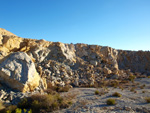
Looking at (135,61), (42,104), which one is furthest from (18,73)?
(135,61)

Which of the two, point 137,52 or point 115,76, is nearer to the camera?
point 115,76

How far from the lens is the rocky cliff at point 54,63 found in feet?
29.8

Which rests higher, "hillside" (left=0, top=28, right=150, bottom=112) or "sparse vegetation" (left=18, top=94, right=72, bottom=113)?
"hillside" (left=0, top=28, right=150, bottom=112)

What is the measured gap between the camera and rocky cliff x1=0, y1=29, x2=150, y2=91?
9.10 meters

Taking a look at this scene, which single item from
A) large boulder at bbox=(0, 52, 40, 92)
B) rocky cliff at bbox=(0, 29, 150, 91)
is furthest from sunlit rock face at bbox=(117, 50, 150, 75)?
large boulder at bbox=(0, 52, 40, 92)

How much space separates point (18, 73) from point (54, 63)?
647cm

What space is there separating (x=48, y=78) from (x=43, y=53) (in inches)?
180

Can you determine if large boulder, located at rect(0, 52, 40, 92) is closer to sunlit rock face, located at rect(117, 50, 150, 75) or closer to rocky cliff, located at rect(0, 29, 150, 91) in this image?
rocky cliff, located at rect(0, 29, 150, 91)

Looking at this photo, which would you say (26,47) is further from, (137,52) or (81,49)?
(137,52)

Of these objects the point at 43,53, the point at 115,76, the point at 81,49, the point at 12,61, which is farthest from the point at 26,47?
the point at 115,76

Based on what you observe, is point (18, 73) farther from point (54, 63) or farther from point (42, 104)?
point (54, 63)

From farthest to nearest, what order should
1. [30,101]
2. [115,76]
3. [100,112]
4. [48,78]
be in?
[115,76]
[48,78]
[30,101]
[100,112]

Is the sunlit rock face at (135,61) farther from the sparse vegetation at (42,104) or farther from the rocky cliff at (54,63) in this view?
the sparse vegetation at (42,104)

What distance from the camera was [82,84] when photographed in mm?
14383
